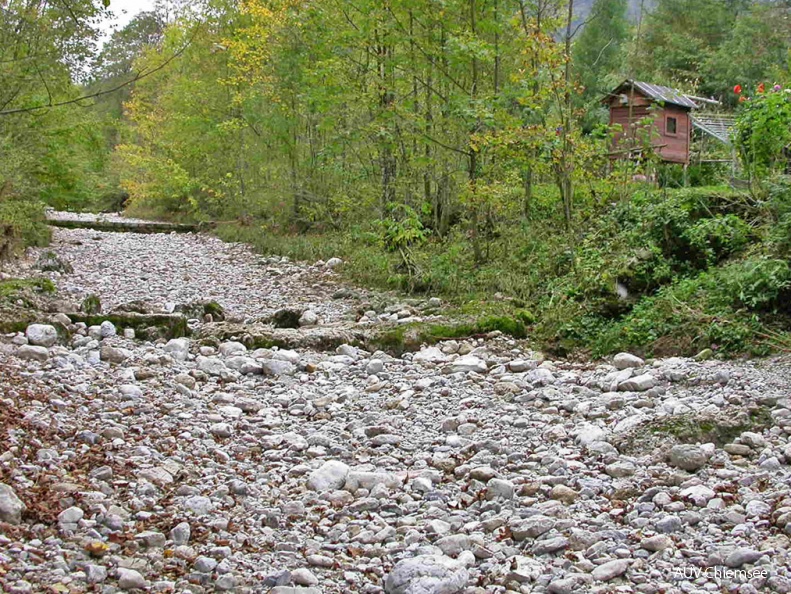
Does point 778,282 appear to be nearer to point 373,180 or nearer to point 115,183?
point 373,180

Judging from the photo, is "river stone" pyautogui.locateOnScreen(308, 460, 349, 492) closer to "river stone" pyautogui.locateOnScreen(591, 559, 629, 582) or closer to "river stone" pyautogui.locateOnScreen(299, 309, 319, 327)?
"river stone" pyautogui.locateOnScreen(591, 559, 629, 582)

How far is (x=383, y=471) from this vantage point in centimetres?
401

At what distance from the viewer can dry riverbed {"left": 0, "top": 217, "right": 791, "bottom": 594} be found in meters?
2.92

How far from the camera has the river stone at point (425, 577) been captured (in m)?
2.80

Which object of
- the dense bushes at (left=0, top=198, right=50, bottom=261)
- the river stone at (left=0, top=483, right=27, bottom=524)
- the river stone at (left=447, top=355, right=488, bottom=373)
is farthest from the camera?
the dense bushes at (left=0, top=198, right=50, bottom=261)

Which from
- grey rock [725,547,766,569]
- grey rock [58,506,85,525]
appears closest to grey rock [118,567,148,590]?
grey rock [58,506,85,525]

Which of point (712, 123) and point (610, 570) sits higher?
point (712, 123)

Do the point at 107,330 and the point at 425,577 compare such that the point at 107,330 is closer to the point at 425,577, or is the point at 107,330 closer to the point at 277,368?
the point at 277,368

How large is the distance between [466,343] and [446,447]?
2.62 m

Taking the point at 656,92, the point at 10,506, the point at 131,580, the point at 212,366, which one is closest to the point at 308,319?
the point at 212,366

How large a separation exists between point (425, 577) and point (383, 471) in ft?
3.89

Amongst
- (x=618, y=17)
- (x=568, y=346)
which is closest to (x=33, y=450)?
(x=568, y=346)

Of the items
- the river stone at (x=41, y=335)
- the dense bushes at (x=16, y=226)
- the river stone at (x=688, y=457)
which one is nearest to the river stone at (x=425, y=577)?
the river stone at (x=688, y=457)

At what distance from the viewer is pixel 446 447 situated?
443 centimetres
